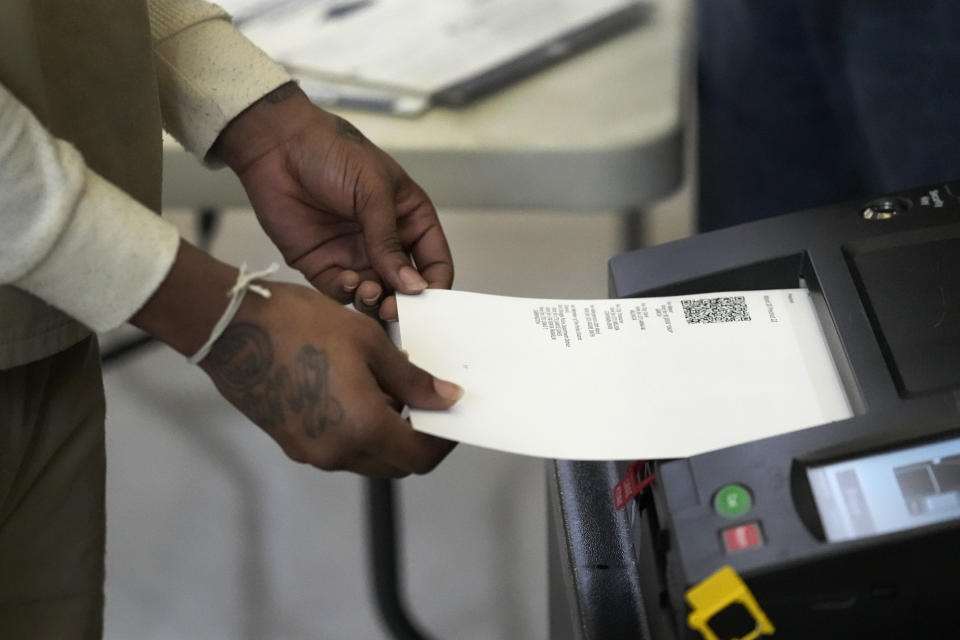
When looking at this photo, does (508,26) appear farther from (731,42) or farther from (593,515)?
(593,515)

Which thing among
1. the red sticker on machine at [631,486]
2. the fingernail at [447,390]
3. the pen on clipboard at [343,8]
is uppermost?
the pen on clipboard at [343,8]

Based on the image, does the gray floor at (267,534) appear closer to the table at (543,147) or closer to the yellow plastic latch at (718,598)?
the table at (543,147)

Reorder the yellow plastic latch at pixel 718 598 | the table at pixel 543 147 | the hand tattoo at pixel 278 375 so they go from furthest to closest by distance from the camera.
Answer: the table at pixel 543 147 → the hand tattoo at pixel 278 375 → the yellow plastic latch at pixel 718 598

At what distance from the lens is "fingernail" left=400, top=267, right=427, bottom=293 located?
67 cm

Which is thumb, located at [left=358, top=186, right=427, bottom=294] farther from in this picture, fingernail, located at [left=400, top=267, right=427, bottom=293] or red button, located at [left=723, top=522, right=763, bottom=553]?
red button, located at [left=723, top=522, right=763, bottom=553]

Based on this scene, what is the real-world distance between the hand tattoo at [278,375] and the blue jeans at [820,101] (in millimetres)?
640

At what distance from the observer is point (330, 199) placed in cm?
75

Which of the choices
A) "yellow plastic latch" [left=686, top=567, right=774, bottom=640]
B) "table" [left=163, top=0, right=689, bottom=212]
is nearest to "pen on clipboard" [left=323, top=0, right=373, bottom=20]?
"table" [left=163, top=0, right=689, bottom=212]

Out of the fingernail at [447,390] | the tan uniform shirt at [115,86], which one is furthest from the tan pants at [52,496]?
the fingernail at [447,390]

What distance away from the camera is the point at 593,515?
655mm

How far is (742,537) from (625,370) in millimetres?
131

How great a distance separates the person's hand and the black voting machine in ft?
0.55

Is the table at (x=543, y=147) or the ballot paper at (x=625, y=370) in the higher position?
the table at (x=543, y=147)

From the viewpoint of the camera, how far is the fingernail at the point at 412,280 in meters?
0.67
